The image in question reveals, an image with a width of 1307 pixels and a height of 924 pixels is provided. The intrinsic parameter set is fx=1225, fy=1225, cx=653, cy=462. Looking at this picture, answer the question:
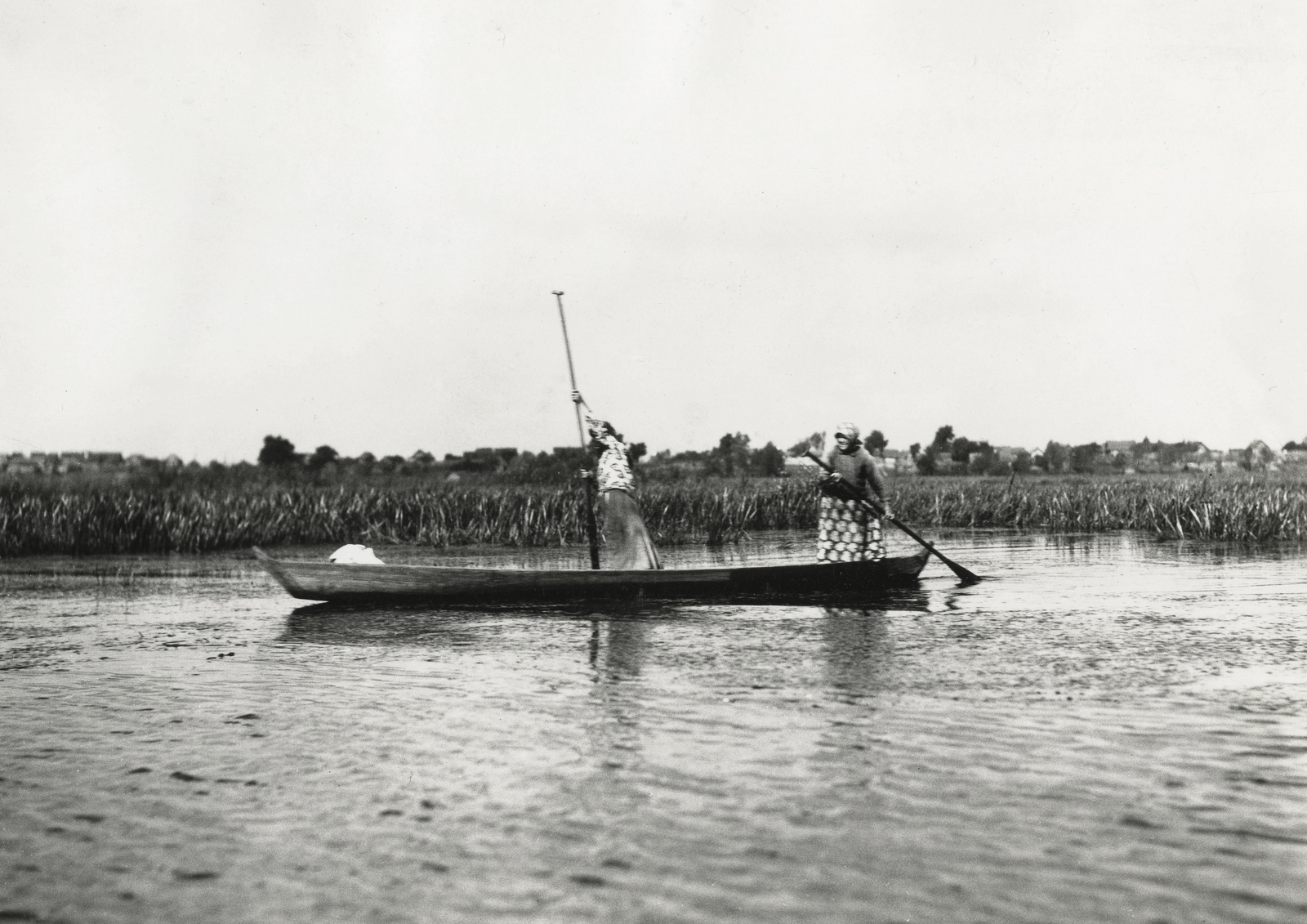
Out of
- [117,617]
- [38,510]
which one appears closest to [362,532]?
[38,510]

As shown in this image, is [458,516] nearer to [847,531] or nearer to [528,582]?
[528,582]

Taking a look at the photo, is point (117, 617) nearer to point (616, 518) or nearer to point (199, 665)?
point (199, 665)

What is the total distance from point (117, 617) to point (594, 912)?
10.4m

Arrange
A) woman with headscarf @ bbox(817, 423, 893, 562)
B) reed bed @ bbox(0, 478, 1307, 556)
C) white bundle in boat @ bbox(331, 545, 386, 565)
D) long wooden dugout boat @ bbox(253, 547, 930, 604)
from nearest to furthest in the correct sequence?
long wooden dugout boat @ bbox(253, 547, 930, 604) → white bundle in boat @ bbox(331, 545, 386, 565) → woman with headscarf @ bbox(817, 423, 893, 562) → reed bed @ bbox(0, 478, 1307, 556)

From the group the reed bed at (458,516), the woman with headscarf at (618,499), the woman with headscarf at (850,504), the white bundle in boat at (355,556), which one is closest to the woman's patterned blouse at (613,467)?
the woman with headscarf at (618,499)

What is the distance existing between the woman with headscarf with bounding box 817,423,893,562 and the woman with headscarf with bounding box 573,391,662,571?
6.48 ft

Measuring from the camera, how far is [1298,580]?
14.9m

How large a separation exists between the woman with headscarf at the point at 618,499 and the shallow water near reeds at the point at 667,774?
1944mm

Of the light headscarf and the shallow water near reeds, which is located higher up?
the light headscarf

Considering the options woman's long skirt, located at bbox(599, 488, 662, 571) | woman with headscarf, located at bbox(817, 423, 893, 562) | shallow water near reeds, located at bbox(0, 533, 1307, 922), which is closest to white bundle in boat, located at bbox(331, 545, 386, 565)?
shallow water near reeds, located at bbox(0, 533, 1307, 922)

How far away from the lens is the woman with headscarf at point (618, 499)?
12.8m

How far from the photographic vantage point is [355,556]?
42.5ft

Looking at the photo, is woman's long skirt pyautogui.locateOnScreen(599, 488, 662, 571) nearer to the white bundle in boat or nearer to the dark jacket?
the dark jacket

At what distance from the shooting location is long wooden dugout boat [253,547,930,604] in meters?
12.6
